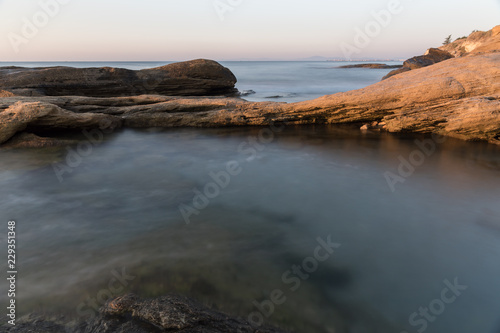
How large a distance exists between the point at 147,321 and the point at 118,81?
14.0 meters

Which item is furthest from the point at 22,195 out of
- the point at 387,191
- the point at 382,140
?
the point at 382,140

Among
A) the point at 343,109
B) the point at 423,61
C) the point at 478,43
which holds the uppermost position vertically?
the point at 478,43

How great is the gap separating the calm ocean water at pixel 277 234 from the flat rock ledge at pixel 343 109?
3.77ft

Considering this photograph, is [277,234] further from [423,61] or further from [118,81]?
[423,61]

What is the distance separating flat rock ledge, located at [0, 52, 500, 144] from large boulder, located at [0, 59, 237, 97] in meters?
2.75

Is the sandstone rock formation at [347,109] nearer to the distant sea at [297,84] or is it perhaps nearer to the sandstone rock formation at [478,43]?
the sandstone rock formation at [478,43]

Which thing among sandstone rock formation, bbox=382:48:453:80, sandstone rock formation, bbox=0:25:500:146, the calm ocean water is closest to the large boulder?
sandstone rock formation, bbox=0:25:500:146

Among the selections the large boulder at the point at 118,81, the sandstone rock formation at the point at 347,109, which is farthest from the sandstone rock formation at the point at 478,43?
the large boulder at the point at 118,81

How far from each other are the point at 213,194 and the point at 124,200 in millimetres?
1738

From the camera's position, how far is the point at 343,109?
11266mm

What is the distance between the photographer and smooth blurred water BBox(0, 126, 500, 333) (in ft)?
11.4

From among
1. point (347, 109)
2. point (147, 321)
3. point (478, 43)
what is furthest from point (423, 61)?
point (147, 321)

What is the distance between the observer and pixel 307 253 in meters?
4.39

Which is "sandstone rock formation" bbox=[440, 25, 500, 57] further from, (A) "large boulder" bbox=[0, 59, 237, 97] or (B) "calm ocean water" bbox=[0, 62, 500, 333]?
(A) "large boulder" bbox=[0, 59, 237, 97]
